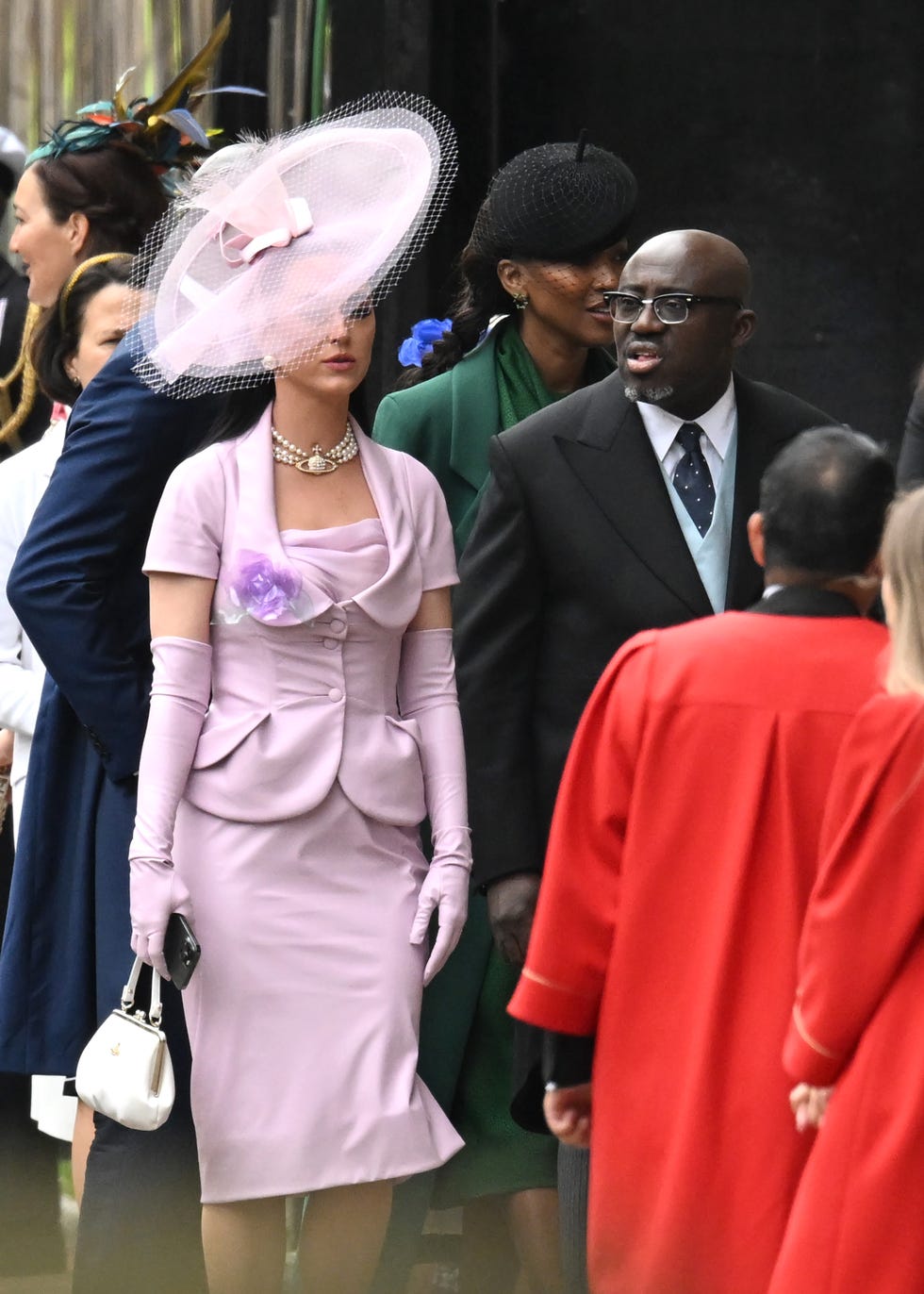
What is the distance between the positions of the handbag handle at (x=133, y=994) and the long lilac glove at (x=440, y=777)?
0.42 metres

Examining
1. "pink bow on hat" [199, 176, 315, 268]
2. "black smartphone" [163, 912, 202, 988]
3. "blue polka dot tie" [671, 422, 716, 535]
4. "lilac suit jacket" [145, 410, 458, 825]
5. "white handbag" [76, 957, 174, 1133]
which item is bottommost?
"white handbag" [76, 957, 174, 1133]

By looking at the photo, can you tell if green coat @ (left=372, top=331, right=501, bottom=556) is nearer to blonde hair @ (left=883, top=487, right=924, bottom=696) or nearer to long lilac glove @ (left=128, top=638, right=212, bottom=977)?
long lilac glove @ (left=128, top=638, right=212, bottom=977)

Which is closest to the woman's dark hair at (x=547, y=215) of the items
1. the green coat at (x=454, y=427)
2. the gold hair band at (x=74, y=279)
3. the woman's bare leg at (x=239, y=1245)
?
the green coat at (x=454, y=427)

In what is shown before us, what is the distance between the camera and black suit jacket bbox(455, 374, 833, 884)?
406cm

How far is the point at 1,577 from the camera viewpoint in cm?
498

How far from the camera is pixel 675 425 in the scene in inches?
163

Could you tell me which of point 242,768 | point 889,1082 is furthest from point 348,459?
point 889,1082

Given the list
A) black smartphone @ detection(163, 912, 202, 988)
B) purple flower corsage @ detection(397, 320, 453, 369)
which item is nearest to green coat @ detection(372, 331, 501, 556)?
purple flower corsage @ detection(397, 320, 453, 369)

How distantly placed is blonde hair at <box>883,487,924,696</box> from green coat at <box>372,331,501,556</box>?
1.67 meters

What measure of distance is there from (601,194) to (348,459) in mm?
890

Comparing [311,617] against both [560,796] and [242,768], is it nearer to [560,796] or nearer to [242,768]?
[242,768]

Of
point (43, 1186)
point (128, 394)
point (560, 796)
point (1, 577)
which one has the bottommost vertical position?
point (43, 1186)

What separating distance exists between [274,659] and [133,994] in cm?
57

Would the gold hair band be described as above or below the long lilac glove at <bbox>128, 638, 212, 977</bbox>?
above
